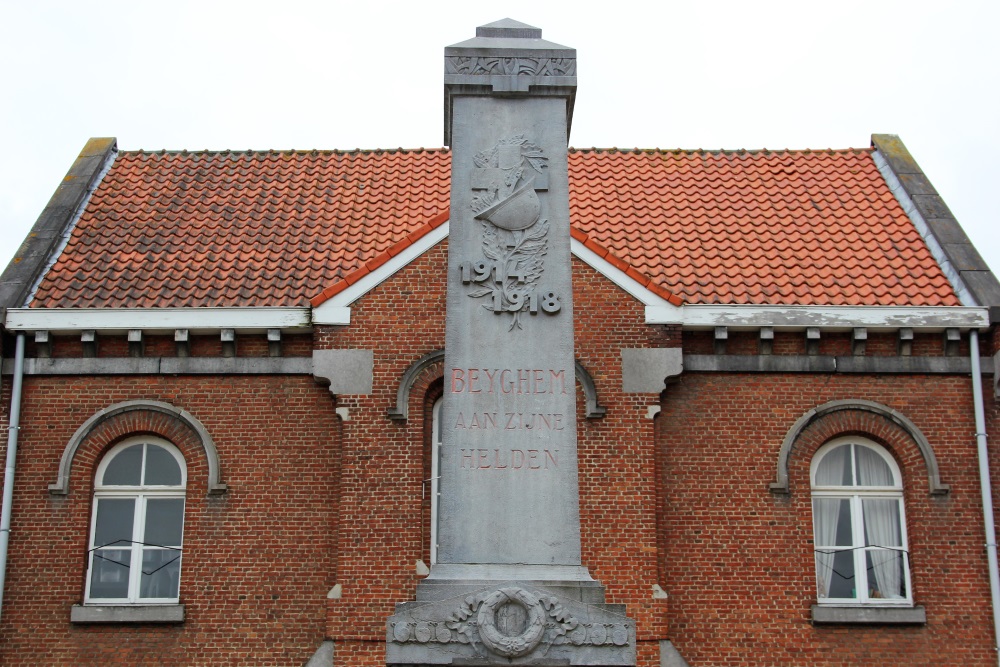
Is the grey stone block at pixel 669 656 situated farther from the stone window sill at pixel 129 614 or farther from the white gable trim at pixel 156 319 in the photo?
the white gable trim at pixel 156 319

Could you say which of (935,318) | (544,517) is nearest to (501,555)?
(544,517)

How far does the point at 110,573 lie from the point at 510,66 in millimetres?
9008

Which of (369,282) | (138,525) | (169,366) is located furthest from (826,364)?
(138,525)

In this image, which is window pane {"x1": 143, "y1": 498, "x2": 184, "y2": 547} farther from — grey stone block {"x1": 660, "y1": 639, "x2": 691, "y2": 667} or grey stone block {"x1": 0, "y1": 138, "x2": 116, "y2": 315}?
grey stone block {"x1": 660, "y1": 639, "x2": 691, "y2": 667}

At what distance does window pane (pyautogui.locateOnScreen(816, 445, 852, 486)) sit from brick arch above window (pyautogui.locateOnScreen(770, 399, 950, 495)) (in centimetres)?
29

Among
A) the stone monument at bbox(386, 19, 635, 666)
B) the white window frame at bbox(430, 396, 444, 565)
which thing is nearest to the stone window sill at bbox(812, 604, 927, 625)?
the white window frame at bbox(430, 396, 444, 565)

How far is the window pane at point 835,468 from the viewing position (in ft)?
53.1

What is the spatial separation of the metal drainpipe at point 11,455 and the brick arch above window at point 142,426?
651 mm

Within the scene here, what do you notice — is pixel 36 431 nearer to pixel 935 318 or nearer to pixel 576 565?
pixel 576 565

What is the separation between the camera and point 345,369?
15836 millimetres

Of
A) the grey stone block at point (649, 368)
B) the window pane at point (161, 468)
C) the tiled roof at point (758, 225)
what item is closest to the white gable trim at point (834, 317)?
the tiled roof at point (758, 225)

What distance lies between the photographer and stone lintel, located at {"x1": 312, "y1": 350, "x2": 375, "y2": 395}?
1577 centimetres

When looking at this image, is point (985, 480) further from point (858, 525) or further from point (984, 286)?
point (984, 286)

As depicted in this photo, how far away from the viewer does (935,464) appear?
1586 centimetres
